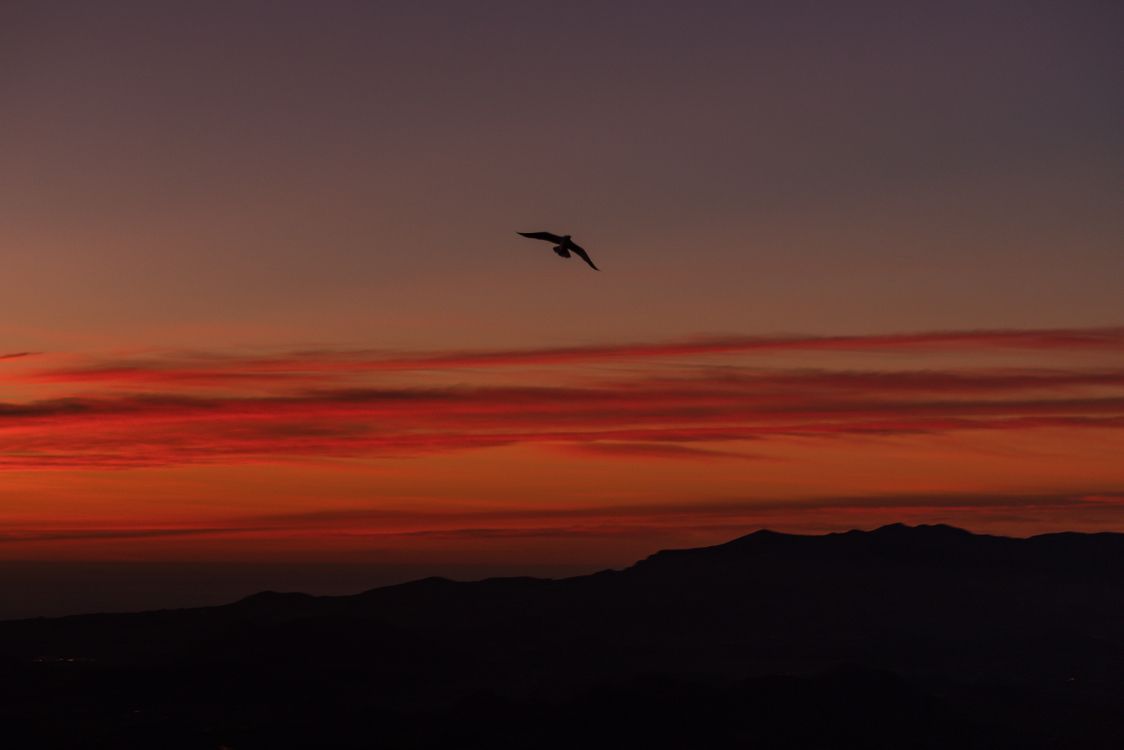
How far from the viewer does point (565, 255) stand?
103938 millimetres
